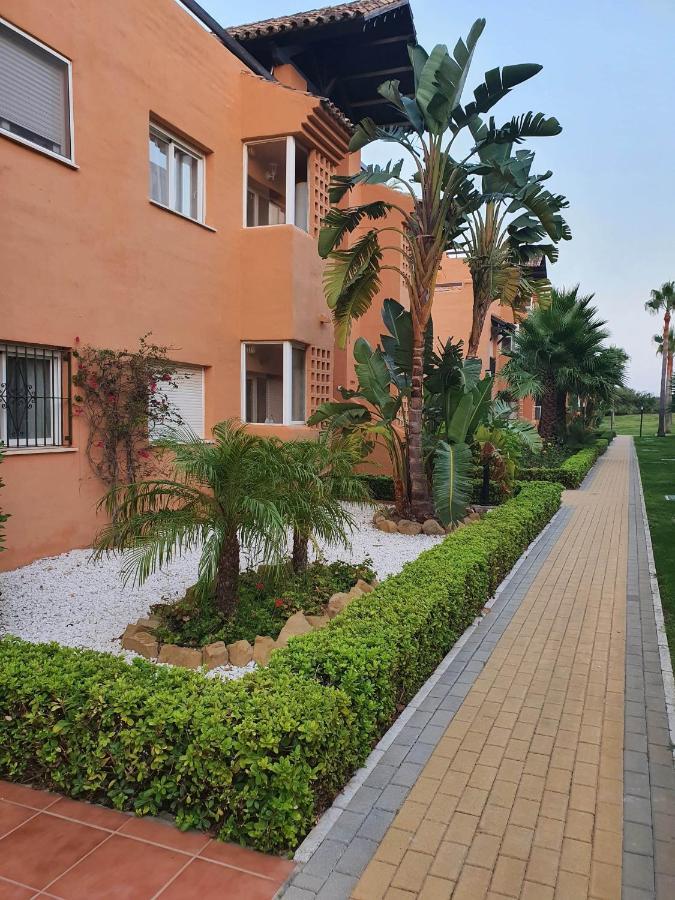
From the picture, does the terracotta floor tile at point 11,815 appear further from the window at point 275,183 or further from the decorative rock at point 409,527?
the window at point 275,183

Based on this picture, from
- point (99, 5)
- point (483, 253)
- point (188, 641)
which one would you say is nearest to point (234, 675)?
point (188, 641)

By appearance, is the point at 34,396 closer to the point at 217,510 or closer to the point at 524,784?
the point at 217,510

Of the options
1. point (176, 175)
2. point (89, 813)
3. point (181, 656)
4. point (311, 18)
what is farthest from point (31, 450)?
point (311, 18)

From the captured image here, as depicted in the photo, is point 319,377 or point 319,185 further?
point 319,377

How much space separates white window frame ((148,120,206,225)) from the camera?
1023cm

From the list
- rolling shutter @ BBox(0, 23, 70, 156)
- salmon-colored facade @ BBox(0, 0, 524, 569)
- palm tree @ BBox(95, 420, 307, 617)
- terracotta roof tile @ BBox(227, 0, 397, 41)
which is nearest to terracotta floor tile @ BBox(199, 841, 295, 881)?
palm tree @ BBox(95, 420, 307, 617)

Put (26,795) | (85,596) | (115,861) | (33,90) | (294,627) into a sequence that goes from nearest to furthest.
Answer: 1. (115,861)
2. (26,795)
3. (294,627)
4. (85,596)
5. (33,90)

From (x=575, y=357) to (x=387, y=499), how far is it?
12.5m

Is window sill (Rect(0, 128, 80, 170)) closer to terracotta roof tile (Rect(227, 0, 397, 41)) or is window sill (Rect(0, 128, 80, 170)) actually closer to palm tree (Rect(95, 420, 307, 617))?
palm tree (Rect(95, 420, 307, 617))

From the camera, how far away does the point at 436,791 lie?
3.69 metres

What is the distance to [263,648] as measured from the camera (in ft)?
17.6

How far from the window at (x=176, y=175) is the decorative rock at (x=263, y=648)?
763cm

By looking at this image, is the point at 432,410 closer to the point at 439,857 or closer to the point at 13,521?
the point at 13,521

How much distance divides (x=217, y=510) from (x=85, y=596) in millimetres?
2407
